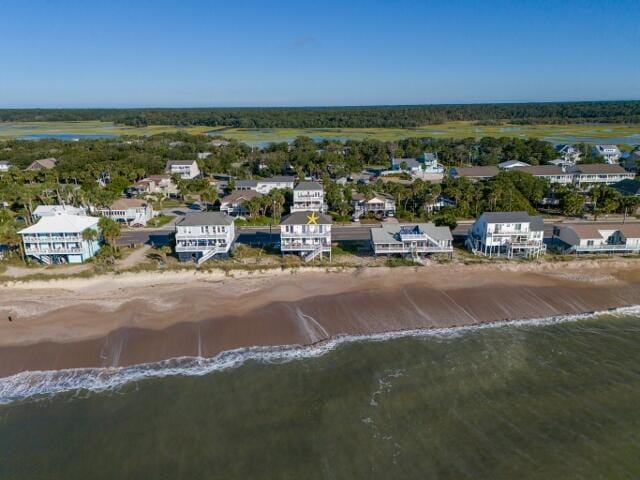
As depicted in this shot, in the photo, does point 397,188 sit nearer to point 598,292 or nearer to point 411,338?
point 598,292

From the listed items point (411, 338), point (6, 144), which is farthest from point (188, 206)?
point (6, 144)

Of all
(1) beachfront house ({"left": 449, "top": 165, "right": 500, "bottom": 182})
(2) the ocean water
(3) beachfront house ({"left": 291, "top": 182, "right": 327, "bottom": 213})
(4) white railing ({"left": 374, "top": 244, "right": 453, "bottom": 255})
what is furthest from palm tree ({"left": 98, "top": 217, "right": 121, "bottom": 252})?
(1) beachfront house ({"left": 449, "top": 165, "right": 500, "bottom": 182})

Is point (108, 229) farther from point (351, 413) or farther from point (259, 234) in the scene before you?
point (351, 413)

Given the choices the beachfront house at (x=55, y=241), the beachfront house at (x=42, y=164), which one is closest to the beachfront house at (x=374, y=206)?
the beachfront house at (x=55, y=241)

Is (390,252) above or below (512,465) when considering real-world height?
above

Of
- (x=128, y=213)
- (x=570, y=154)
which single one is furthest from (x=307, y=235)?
(x=570, y=154)

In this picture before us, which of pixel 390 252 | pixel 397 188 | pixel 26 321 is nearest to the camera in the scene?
pixel 26 321
